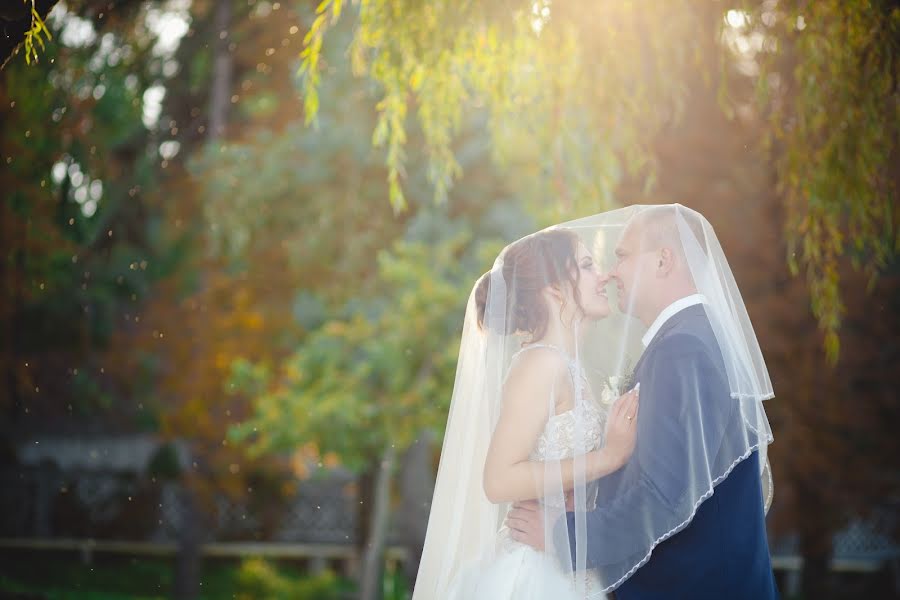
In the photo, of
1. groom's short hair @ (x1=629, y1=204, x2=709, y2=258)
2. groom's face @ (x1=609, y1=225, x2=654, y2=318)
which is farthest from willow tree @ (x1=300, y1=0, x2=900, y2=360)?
groom's face @ (x1=609, y1=225, x2=654, y2=318)

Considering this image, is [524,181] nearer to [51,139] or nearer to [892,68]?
[51,139]

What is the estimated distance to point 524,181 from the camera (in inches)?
344

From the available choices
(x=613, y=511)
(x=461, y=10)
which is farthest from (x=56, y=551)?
(x=613, y=511)

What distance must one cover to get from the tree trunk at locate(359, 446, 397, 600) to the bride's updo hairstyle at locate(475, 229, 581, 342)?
5.20 meters

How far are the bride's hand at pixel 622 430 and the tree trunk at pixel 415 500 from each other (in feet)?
21.4

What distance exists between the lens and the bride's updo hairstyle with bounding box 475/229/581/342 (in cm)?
302

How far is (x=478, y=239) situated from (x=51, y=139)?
14.0 ft

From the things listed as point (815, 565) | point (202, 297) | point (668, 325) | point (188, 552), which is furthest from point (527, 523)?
point (188, 552)

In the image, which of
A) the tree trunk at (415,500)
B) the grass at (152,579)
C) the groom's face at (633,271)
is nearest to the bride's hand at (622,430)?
the groom's face at (633,271)

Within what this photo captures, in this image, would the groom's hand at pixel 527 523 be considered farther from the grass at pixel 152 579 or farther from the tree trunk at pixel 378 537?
the grass at pixel 152 579

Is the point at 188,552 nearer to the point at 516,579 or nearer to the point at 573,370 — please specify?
the point at 516,579

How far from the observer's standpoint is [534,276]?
119 inches

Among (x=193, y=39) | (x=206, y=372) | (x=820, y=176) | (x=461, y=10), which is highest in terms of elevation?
(x=193, y=39)

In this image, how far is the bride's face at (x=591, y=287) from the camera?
2998 mm
